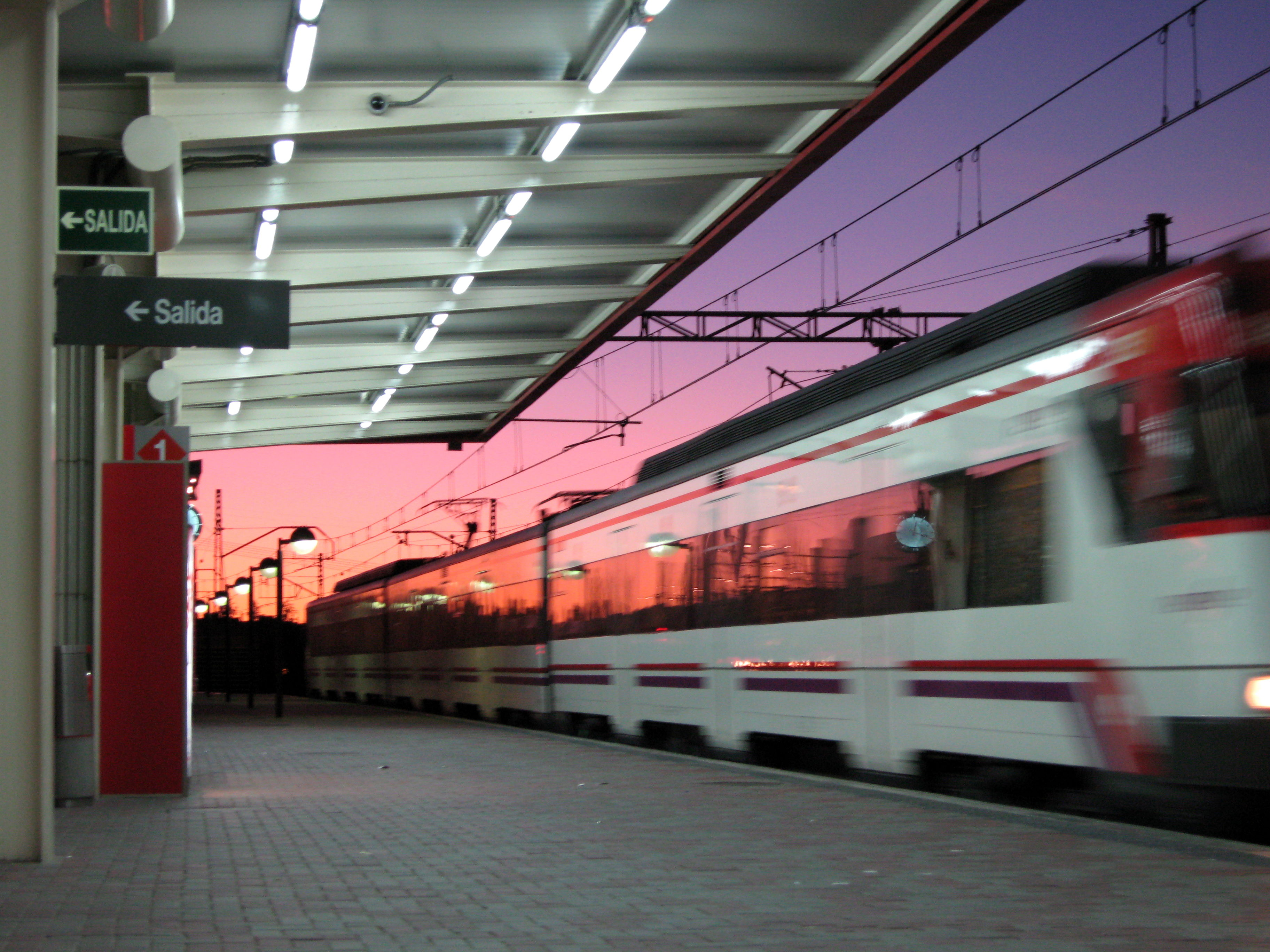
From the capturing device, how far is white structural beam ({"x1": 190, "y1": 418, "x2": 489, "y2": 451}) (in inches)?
1272

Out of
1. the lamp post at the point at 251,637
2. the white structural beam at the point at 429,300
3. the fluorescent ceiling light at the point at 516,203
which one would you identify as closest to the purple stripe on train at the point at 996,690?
the fluorescent ceiling light at the point at 516,203

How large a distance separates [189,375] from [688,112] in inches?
479

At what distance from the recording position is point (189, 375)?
957 inches

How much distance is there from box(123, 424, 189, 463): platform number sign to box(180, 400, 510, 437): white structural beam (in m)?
16.9

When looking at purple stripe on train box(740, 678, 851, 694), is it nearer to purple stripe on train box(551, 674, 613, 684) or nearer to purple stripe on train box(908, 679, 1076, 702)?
purple stripe on train box(908, 679, 1076, 702)

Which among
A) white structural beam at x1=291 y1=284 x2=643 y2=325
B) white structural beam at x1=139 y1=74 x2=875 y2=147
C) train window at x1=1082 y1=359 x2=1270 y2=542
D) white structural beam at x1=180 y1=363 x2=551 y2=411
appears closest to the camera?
train window at x1=1082 y1=359 x2=1270 y2=542

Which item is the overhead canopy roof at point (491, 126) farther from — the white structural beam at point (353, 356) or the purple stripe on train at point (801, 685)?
the purple stripe on train at point (801, 685)

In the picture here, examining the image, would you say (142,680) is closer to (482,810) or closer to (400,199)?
(482,810)

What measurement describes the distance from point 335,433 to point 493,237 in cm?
1534

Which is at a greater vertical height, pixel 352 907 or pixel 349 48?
pixel 349 48

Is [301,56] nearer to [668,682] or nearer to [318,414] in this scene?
[668,682]

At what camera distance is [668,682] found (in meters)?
16.7

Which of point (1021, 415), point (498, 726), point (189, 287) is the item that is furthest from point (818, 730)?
point (498, 726)

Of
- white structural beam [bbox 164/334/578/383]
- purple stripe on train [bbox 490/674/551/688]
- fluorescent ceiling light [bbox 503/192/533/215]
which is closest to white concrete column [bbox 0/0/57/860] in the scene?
fluorescent ceiling light [bbox 503/192/533/215]
